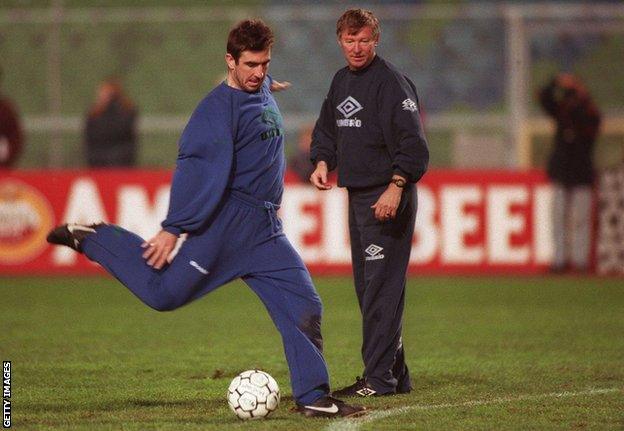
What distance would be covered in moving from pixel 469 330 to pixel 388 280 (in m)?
3.79

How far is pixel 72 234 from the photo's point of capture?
7.21 metres

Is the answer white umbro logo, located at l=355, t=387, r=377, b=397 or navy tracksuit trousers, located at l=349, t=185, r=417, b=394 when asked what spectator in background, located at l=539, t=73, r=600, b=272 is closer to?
navy tracksuit trousers, located at l=349, t=185, r=417, b=394

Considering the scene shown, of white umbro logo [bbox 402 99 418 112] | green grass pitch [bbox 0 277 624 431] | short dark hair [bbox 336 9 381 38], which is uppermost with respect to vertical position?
short dark hair [bbox 336 9 381 38]

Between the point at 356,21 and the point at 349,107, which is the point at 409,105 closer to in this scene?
the point at 349,107

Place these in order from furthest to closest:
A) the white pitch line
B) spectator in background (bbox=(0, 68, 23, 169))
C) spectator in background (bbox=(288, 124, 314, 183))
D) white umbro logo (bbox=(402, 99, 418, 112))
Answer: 1. spectator in background (bbox=(0, 68, 23, 169))
2. spectator in background (bbox=(288, 124, 314, 183))
3. white umbro logo (bbox=(402, 99, 418, 112))
4. the white pitch line

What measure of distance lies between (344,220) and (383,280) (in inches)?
353

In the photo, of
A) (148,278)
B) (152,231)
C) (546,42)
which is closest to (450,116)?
(546,42)

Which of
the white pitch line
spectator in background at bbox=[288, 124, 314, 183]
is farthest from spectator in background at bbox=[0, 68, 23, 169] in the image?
the white pitch line

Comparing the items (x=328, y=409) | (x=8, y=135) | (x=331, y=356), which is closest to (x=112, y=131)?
(x=8, y=135)

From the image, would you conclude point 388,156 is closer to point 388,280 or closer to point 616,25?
point 388,280

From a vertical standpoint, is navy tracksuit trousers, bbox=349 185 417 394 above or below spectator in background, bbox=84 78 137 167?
below

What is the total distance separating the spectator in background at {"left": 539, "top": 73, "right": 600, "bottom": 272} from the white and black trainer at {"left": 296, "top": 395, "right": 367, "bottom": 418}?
10.2 metres

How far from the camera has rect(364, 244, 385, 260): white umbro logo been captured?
803cm

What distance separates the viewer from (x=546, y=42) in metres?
19.3
